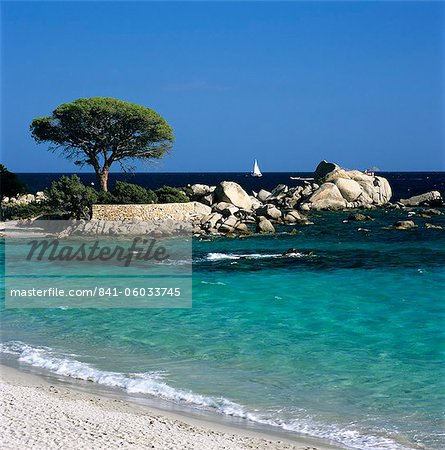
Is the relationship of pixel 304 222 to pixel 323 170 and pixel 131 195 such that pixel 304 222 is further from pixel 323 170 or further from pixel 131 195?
pixel 323 170

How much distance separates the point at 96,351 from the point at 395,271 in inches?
584

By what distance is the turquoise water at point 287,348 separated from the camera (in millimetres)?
10320

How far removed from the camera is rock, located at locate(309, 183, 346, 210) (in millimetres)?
54250

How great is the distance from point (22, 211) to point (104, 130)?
28.4 ft

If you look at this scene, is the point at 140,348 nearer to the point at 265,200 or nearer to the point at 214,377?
the point at 214,377

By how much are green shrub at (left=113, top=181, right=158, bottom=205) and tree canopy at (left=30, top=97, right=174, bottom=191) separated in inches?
254

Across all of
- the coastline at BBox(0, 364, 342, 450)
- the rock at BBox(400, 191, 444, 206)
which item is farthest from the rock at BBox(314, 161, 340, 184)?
the coastline at BBox(0, 364, 342, 450)

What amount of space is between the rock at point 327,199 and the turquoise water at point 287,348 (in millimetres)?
28290

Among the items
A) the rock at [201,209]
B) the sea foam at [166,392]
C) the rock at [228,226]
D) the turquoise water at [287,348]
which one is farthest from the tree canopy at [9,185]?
the sea foam at [166,392]

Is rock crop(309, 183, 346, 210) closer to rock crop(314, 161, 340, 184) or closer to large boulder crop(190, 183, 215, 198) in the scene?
rock crop(314, 161, 340, 184)

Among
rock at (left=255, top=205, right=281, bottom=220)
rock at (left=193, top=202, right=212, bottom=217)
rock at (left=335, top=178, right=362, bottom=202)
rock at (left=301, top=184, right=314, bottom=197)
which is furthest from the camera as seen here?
rock at (left=335, top=178, right=362, bottom=202)

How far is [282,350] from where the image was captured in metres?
14.2

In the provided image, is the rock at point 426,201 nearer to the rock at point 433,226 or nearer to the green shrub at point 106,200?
the rock at point 433,226

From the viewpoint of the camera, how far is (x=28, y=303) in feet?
64.7
